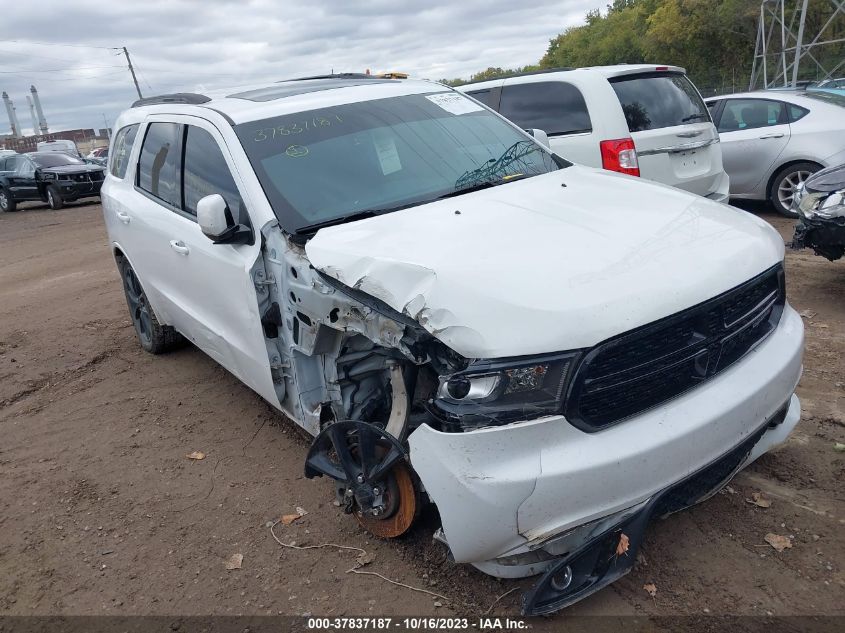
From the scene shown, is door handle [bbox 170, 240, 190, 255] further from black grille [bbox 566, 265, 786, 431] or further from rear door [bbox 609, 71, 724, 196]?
rear door [bbox 609, 71, 724, 196]

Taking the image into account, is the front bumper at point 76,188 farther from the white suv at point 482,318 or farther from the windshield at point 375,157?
the windshield at point 375,157

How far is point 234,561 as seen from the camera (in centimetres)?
318

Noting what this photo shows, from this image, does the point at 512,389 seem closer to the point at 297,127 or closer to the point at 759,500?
the point at 759,500

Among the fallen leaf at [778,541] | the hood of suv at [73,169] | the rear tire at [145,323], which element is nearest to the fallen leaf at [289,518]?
the fallen leaf at [778,541]

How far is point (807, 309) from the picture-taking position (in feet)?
17.9

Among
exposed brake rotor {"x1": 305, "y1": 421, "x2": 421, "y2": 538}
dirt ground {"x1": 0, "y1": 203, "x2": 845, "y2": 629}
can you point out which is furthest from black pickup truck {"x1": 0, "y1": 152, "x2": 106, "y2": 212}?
exposed brake rotor {"x1": 305, "y1": 421, "x2": 421, "y2": 538}

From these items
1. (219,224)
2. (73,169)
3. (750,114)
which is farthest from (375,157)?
(73,169)

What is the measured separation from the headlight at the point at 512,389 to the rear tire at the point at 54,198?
19985 mm

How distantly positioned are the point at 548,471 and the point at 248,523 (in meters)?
1.83

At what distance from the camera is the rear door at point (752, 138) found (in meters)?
8.48

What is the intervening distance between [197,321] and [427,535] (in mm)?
2041

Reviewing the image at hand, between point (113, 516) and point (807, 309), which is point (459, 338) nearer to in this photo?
point (113, 516)

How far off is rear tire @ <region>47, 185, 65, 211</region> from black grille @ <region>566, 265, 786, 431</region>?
66.2 ft

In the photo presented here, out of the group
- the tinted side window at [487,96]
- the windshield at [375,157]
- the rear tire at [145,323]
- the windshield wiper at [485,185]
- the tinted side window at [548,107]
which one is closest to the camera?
the windshield at [375,157]
